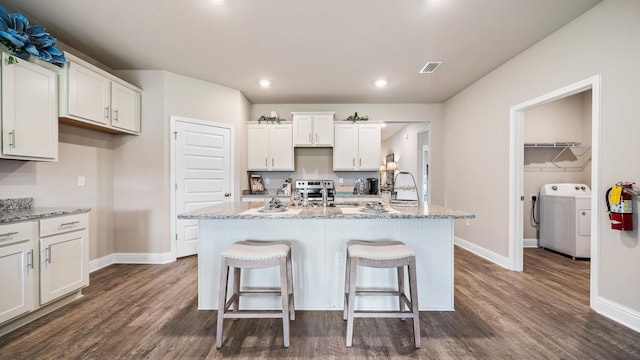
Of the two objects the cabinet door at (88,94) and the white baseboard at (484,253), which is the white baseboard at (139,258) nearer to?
the cabinet door at (88,94)

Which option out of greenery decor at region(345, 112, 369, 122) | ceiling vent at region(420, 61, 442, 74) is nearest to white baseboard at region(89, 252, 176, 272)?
greenery decor at region(345, 112, 369, 122)

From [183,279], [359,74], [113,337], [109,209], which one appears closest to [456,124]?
[359,74]

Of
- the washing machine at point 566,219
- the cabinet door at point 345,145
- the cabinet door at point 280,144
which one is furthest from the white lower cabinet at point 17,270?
the washing machine at point 566,219

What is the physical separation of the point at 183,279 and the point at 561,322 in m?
3.69

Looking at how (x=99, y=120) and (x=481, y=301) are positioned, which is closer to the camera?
(x=481, y=301)

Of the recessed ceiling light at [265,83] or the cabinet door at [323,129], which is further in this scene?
the cabinet door at [323,129]

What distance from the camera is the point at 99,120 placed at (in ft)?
9.25

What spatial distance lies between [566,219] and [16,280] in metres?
6.20

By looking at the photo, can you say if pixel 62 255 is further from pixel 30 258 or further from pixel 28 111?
pixel 28 111

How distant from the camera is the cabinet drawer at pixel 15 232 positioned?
179cm

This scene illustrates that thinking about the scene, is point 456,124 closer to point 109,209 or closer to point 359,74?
point 359,74

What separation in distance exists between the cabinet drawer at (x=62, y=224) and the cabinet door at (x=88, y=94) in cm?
108

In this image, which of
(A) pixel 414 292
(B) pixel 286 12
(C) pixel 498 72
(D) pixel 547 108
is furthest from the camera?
(D) pixel 547 108

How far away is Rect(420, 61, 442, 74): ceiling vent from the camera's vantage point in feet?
10.3
